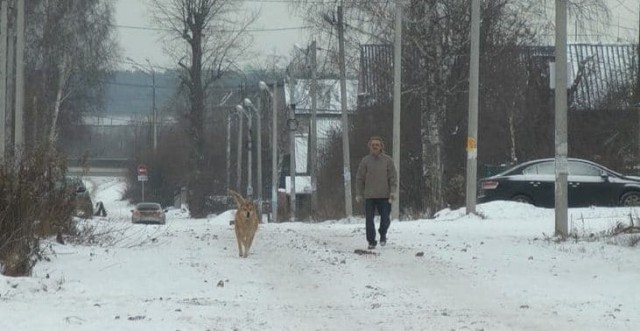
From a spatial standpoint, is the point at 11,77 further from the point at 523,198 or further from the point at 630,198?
the point at 630,198

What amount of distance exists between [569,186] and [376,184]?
1165cm

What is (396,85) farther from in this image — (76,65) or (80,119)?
(80,119)

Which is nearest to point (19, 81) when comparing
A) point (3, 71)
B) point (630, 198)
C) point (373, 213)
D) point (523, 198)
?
point (3, 71)

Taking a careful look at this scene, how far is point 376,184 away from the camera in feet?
47.8

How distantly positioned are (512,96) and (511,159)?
258 cm

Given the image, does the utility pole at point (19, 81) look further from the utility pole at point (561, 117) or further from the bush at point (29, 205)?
the utility pole at point (561, 117)

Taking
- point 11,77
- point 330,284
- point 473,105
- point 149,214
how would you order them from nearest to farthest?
point 330,284 < point 473,105 < point 11,77 < point 149,214

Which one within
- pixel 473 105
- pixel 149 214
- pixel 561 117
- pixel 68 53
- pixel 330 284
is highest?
pixel 68 53

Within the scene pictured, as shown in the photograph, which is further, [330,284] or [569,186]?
[569,186]

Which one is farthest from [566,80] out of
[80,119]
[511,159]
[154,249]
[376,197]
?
[80,119]

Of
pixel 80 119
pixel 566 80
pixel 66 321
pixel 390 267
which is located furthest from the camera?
pixel 80 119

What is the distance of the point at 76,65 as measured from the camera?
1693 inches

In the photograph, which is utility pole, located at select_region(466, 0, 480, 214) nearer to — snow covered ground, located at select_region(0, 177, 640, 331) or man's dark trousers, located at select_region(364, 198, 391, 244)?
snow covered ground, located at select_region(0, 177, 640, 331)

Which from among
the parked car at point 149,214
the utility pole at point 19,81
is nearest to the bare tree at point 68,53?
the parked car at point 149,214
